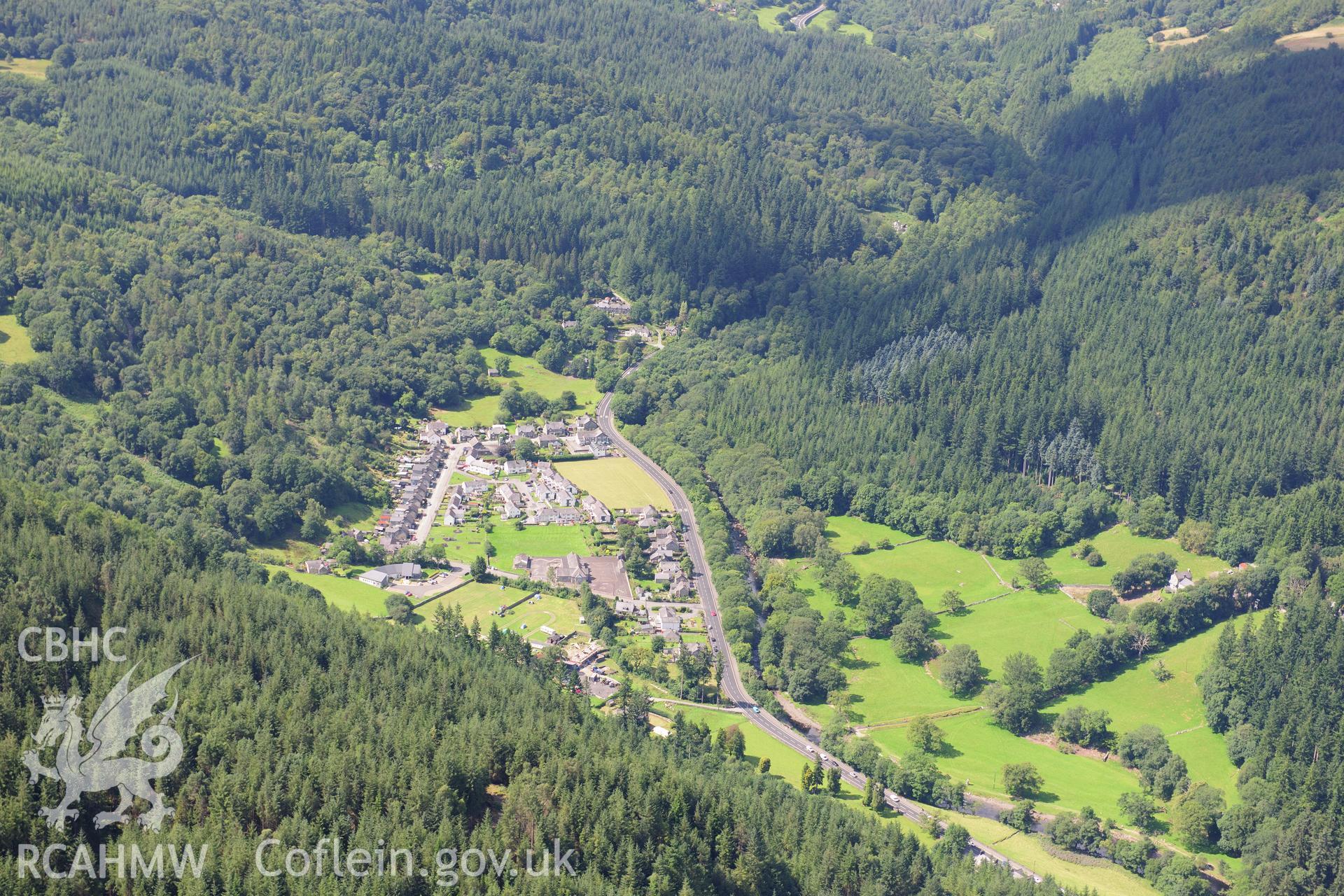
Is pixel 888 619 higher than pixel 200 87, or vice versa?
pixel 200 87

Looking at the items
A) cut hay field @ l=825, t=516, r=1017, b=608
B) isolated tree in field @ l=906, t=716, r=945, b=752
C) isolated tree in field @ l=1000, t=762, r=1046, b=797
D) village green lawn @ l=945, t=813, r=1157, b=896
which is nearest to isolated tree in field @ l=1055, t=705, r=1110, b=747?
isolated tree in field @ l=1000, t=762, r=1046, b=797

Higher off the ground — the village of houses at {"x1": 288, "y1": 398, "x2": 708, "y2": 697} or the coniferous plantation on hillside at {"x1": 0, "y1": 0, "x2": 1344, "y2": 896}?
the coniferous plantation on hillside at {"x1": 0, "y1": 0, "x2": 1344, "y2": 896}

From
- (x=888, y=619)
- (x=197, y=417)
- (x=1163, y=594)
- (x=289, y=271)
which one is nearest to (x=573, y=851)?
(x=888, y=619)

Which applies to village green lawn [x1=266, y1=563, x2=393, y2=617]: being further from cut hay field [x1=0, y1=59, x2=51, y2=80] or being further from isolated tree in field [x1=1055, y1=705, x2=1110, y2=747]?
cut hay field [x1=0, y1=59, x2=51, y2=80]

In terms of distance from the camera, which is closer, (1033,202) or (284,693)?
(284,693)

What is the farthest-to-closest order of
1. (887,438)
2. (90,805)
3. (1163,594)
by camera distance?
(887,438) → (1163,594) → (90,805)

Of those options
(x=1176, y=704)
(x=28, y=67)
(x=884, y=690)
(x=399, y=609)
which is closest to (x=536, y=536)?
(x=399, y=609)

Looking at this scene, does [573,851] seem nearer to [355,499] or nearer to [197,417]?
[355,499]
